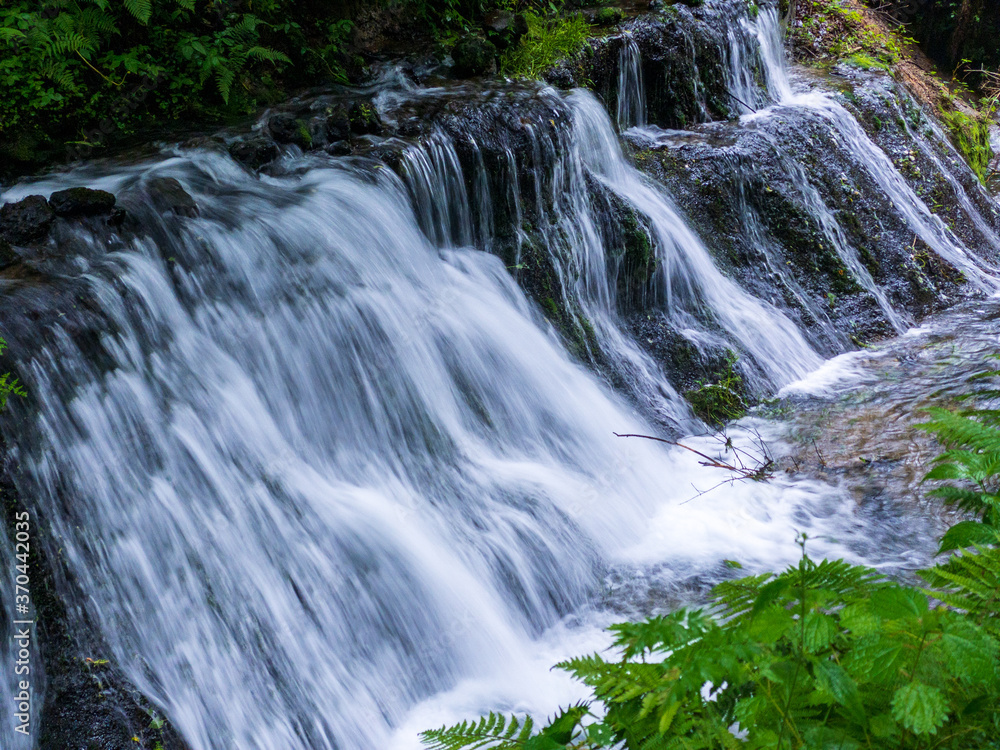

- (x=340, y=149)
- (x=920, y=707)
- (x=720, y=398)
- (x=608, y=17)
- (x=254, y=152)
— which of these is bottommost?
(x=720, y=398)

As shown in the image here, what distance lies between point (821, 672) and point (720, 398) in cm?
415

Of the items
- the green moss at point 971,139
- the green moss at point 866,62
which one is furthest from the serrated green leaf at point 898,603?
the green moss at point 971,139

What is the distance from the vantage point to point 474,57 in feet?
20.9

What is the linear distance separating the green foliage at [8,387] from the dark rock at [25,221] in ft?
4.08

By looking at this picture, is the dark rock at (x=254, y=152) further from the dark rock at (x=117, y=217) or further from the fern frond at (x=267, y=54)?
the dark rock at (x=117, y=217)

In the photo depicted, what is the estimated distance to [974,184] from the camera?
839 cm

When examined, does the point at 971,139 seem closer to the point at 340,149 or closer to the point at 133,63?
the point at 340,149

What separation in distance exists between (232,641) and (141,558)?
1.65ft

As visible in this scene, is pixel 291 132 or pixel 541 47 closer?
pixel 291 132

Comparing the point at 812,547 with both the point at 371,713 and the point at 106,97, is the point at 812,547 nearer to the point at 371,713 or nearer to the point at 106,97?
the point at 371,713

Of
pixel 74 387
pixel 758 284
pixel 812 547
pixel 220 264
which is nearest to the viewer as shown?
pixel 74 387

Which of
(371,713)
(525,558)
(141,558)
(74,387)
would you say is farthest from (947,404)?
(74,387)

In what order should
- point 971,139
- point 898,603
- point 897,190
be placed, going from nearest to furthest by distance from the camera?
point 898,603 → point 897,190 → point 971,139

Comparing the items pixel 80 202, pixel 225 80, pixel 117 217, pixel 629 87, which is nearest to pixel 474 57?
pixel 629 87
